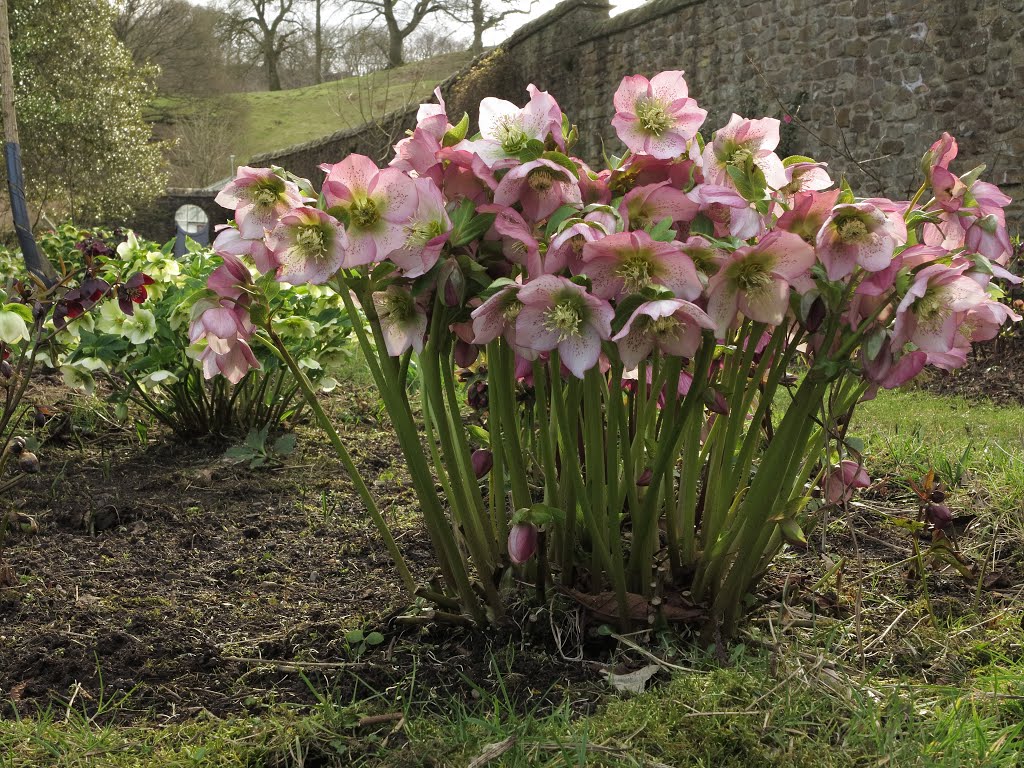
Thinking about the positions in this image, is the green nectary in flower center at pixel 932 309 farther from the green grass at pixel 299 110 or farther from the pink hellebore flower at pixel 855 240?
the green grass at pixel 299 110

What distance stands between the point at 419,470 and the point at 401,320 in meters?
0.22

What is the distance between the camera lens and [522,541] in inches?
51.2

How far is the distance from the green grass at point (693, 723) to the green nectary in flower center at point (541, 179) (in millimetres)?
644

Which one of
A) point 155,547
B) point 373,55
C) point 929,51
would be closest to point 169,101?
point 373,55

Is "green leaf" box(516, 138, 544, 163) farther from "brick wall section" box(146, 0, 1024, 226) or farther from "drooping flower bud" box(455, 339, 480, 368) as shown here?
"brick wall section" box(146, 0, 1024, 226)

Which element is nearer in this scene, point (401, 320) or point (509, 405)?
point (401, 320)

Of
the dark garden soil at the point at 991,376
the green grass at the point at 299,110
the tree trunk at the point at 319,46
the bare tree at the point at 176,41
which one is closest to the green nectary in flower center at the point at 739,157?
the dark garden soil at the point at 991,376

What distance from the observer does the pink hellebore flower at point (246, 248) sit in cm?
123

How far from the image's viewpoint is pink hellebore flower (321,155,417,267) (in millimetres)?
1123

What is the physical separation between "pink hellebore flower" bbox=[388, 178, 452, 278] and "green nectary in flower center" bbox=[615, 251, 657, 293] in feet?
0.73

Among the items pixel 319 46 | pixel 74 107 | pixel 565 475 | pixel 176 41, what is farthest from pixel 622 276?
pixel 319 46

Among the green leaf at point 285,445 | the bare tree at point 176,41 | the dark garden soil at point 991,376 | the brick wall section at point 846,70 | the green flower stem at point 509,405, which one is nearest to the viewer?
the green flower stem at point 509,405

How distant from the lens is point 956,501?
2.15 metres

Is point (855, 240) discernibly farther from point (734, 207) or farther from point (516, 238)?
point (516, 238)
